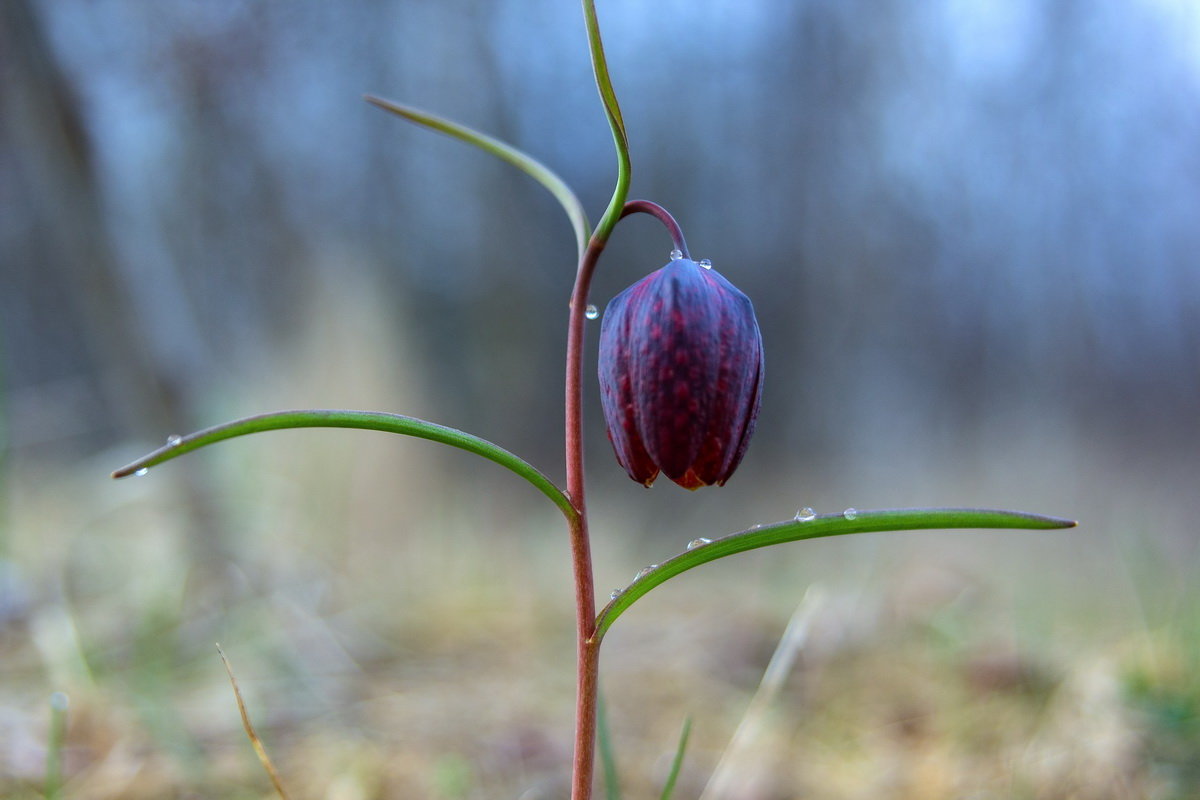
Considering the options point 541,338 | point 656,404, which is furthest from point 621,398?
point 541,338

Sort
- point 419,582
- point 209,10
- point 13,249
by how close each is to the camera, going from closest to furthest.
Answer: point 209,10 < point 419,582 < point 13,249

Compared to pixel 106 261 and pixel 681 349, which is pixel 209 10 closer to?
pixel 106 261

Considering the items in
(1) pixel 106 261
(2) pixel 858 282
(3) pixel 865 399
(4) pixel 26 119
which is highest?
(4) pixel 26 119

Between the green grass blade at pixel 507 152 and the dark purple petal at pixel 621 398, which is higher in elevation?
the green grass blade at pixel 507 152

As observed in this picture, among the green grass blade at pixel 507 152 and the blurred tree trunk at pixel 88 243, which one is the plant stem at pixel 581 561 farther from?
the blurred tree trunk at pixel 88 243

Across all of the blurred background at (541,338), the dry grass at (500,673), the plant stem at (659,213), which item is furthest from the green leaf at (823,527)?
the blurred background at (541,338)

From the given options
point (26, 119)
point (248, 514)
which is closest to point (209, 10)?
point (26, 119)
